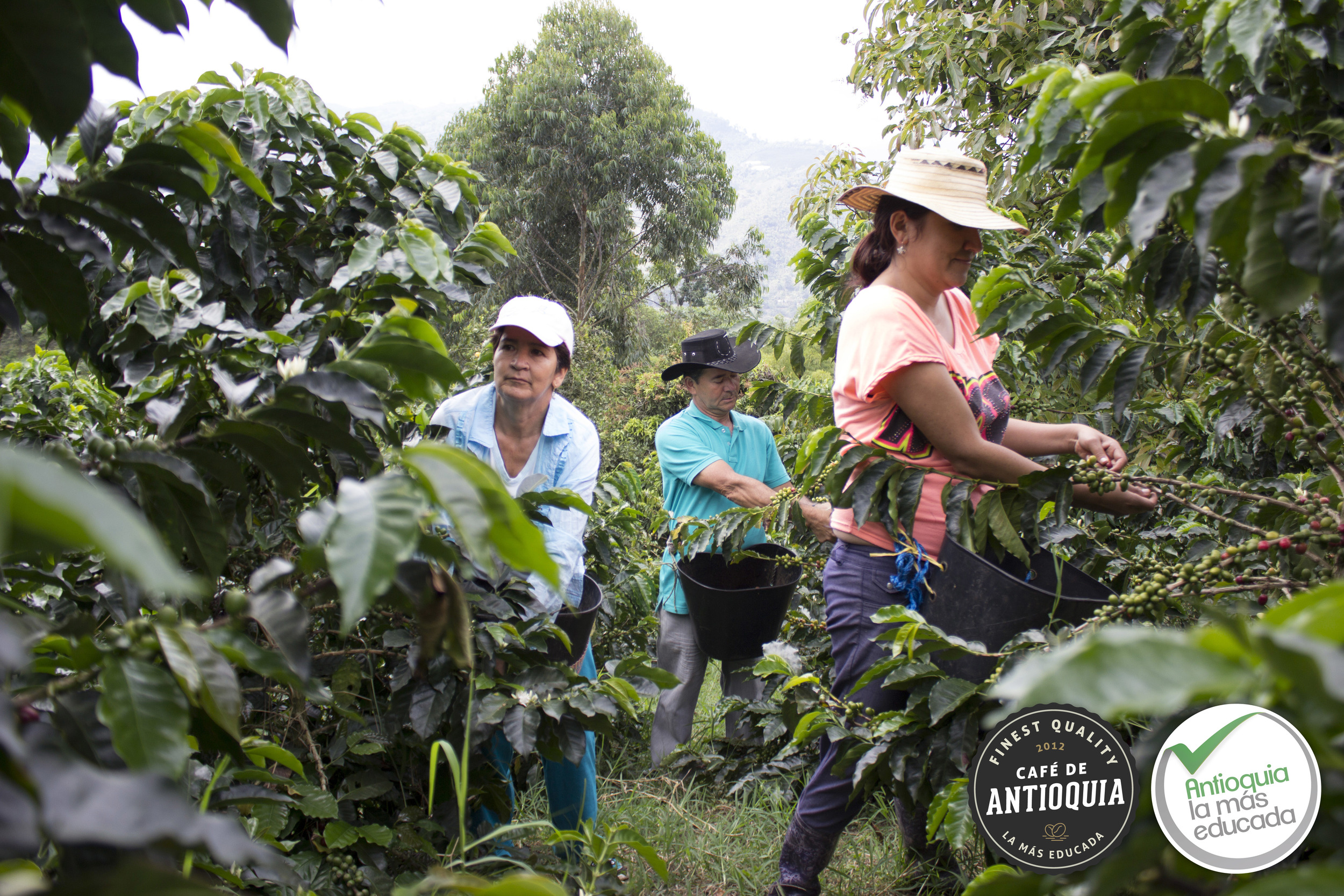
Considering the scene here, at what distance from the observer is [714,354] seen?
12.2 feet

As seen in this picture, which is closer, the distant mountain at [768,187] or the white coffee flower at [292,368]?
the white coffee flower at [292,368]

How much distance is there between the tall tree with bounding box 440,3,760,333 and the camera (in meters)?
19.2

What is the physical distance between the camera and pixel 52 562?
1.22 m

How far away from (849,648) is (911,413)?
0.57 m

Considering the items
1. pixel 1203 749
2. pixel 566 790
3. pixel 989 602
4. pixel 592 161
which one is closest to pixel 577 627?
pixel 566 790

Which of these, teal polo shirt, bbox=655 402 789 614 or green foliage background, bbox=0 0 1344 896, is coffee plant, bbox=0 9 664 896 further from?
teal polo shirt, bbox=655 402 789 614

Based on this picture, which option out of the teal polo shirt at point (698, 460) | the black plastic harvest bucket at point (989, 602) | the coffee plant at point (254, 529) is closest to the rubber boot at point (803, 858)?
the coffee plant at point (254, 529)

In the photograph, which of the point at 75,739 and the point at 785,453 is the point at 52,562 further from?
the point at 785,453

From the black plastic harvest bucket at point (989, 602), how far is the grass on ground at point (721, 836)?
3.56 ft

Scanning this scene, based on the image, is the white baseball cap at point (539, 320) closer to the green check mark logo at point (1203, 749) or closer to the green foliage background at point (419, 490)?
the green foliage background at point (419, 490)

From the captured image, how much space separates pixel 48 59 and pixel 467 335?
Answer: 13.0 metres

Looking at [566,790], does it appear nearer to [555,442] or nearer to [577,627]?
[577,627]

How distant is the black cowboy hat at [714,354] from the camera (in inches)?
146

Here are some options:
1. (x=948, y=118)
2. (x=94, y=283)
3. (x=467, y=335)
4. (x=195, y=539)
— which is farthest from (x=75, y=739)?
(x=467, y=335)
